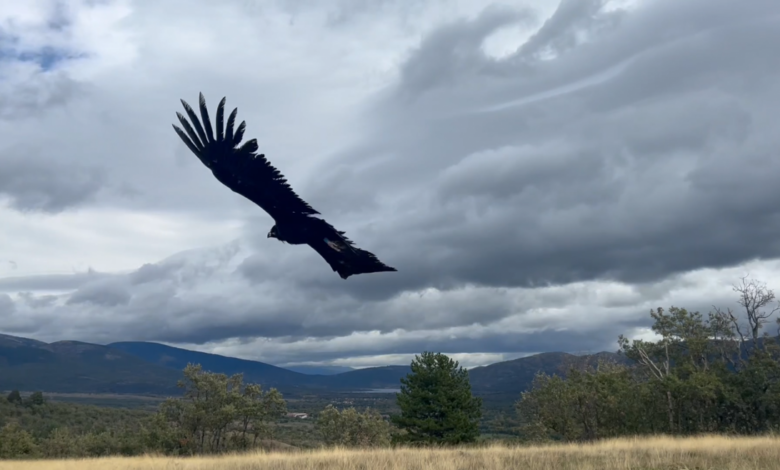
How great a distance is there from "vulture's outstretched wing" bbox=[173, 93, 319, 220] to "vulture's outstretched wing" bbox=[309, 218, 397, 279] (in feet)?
0.88

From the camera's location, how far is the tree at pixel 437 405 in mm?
31078

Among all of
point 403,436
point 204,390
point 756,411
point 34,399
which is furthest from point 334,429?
point 34,399

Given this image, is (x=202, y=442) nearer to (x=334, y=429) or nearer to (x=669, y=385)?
(x=334, y=429)

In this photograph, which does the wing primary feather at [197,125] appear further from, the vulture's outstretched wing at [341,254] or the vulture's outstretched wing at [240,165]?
the vulture's outstretched wing at [341,254]

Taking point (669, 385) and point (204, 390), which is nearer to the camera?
point (669, 385)

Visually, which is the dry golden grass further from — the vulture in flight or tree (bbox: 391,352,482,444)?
tree (bbox: 391,352,482,444)

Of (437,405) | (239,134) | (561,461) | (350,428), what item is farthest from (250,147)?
(350,428)

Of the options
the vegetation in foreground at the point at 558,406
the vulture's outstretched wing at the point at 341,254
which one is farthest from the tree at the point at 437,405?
the vulture's outstretched wing at the point at 341,254

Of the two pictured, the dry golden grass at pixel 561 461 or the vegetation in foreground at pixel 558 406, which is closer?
the dry golden grass at pixel 561 461

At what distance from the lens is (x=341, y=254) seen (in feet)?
21.4

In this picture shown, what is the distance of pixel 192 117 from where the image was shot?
6691 mm

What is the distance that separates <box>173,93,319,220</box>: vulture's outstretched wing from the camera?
21.7ft

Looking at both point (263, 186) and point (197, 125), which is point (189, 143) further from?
point (263, 186)

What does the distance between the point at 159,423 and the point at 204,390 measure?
3476 millimetres
